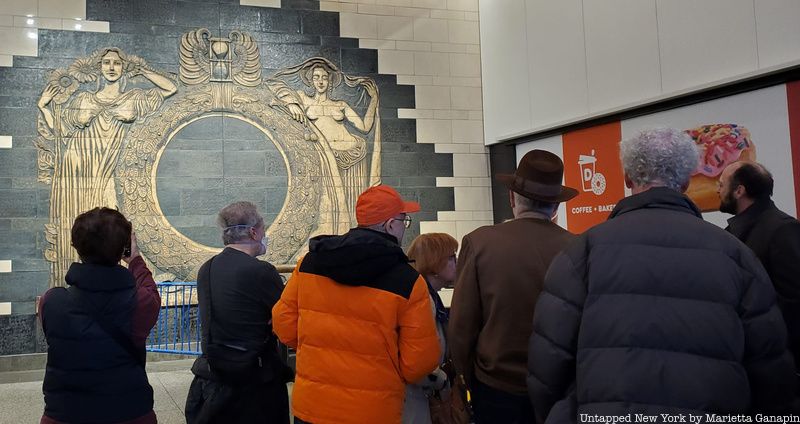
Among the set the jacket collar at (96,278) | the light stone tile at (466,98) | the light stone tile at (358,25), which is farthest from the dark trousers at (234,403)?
the light stone tile at (466,98)

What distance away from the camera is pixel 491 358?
2021mm

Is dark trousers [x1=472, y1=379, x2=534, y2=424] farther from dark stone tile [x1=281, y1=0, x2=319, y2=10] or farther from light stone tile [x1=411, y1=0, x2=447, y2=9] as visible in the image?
light stone tile [x1=411, y1=0, x2=447, y2=9]

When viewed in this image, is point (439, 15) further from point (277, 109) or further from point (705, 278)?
point (705, 278)

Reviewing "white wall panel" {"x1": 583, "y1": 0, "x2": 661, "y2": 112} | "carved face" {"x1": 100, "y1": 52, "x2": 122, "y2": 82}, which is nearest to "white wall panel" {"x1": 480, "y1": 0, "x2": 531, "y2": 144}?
"white wall panel" {"x1": 583, "y1": 0, "x2": 661, "y2": 112}

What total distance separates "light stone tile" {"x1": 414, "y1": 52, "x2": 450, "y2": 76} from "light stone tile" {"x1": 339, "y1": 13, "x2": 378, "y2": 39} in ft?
1.76

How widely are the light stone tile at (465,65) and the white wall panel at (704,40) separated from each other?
2571 millimetres

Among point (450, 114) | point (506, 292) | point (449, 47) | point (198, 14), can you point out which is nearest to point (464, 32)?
point (449, 47)

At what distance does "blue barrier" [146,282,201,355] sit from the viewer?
567cm

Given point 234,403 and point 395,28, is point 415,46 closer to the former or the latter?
point 395,28

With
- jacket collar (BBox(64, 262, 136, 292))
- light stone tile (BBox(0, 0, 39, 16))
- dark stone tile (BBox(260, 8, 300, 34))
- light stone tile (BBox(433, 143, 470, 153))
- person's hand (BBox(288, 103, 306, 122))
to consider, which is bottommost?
jacket collar (BBox(64, 262, 136, 292))

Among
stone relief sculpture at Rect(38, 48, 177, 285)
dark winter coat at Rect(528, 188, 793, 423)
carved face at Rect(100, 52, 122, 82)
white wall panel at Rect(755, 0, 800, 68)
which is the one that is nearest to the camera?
dark winter coat at Rect(528, 188, 793, 423)

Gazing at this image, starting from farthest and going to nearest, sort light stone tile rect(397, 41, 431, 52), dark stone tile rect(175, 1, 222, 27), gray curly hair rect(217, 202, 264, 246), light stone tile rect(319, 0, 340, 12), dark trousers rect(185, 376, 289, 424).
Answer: light stone tile rect(397, 41, 431, 52)
light stone tile rect(319, 0, 340, 12)
dark stone tile rect(175, 1, 222, 27)
gray curly hair rect(217, 202, 264, 246)
dark trousers rect(185, 376, 289, 424)

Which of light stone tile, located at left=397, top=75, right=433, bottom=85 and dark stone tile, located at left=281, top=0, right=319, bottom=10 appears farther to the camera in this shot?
light stone tile, located at left=397, top=75, right=433, bottom=85

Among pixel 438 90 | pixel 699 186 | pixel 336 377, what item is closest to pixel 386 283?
pixel 336 377
